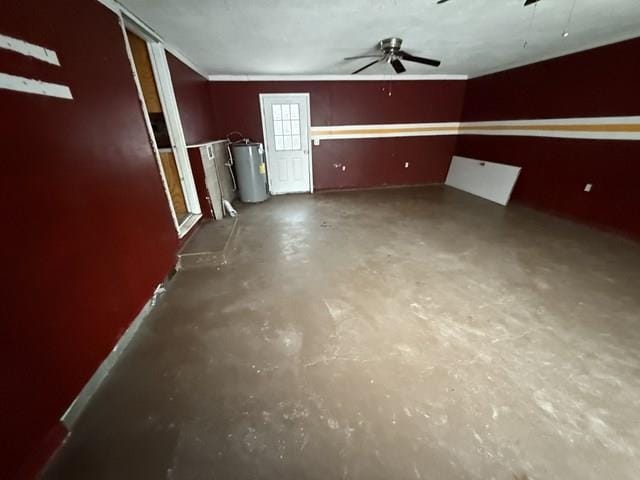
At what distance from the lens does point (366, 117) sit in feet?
18.1

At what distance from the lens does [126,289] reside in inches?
74.5

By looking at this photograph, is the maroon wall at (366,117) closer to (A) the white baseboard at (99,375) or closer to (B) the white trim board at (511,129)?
(B) the white trim board at (511,129)

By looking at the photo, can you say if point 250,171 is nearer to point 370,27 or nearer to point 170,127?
point 170,127

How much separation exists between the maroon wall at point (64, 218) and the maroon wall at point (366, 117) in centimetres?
306

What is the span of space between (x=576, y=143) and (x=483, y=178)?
4.95ft

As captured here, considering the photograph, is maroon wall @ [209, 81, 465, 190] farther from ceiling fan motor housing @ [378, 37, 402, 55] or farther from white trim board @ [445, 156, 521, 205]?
ceiling fan motor housing @ [378, 37, 402, 55]

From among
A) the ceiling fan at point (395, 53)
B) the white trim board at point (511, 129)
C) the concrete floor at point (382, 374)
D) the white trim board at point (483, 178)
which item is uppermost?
the ceiling fan at point (395, 53)

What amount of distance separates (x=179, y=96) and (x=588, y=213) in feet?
19.3

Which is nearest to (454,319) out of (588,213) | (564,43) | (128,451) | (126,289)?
(128,451)

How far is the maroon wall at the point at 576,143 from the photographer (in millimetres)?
3156

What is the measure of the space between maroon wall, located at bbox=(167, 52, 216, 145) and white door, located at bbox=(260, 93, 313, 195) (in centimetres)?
107

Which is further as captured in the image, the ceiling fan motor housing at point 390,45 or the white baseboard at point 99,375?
the ceiling fan motor housing at point 390,45

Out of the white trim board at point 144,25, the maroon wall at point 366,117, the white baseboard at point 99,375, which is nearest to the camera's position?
the white baseboard at point 99,375

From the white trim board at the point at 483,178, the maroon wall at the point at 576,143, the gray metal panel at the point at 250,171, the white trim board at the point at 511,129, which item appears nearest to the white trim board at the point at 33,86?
the gray metal panel at the point at 250,171
